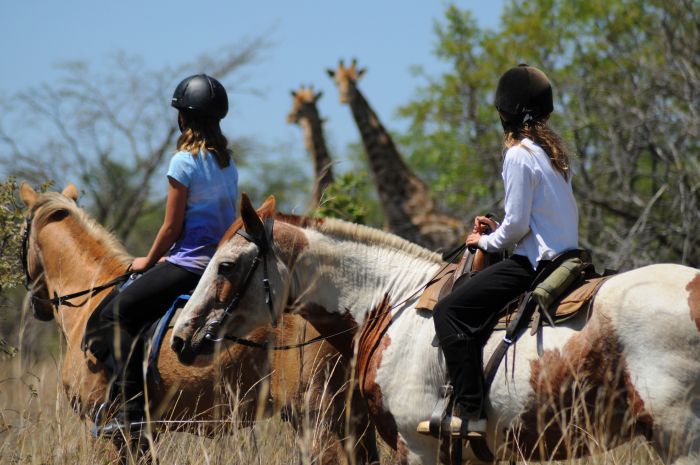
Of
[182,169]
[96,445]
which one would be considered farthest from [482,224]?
[96,445]

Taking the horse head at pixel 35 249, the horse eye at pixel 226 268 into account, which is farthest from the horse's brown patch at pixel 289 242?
the horse head at pixel 35 249

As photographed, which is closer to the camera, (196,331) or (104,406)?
(196,331)

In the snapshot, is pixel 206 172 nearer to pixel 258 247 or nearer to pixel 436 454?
pixel 258 247

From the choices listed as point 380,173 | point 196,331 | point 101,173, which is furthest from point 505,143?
point 101,173

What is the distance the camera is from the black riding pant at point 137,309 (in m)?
5.48

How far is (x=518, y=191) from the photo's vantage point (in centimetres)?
432

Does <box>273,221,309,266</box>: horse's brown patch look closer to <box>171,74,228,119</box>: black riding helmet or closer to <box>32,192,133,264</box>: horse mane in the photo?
<box>171,74,228,119</box>: black riding helmet

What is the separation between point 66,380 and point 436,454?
2590 mm

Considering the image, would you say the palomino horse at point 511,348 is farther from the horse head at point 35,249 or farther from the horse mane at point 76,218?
the horse head at point 35,249

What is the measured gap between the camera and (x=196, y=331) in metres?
4.76

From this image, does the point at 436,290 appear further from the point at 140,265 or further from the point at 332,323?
the point at 140,265

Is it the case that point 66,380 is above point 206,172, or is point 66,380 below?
below

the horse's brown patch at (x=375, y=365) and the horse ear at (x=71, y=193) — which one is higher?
the horse ear at (x=71, y=193)

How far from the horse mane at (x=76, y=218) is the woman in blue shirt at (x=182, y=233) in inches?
29.7
